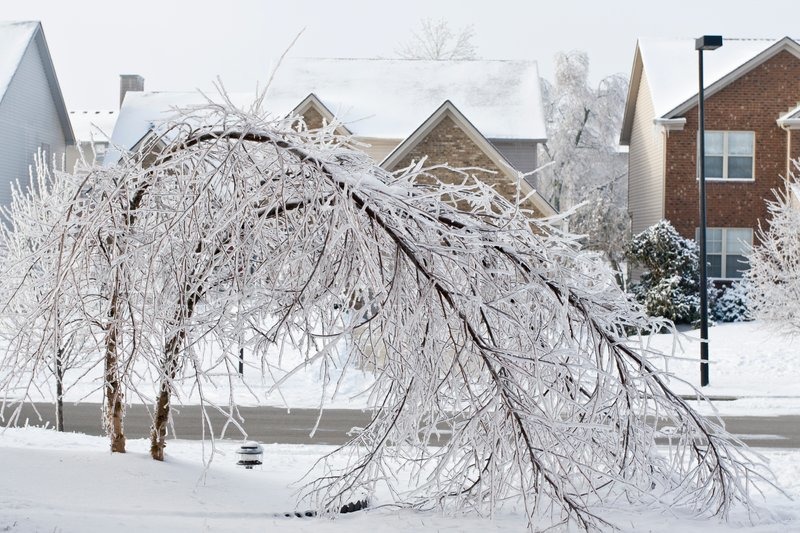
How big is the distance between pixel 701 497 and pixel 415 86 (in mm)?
25688

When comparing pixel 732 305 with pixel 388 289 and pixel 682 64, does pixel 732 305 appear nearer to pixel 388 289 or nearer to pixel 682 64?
pixel 682 64

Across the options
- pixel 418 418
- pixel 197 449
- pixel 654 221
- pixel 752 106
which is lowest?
pixel 197 449

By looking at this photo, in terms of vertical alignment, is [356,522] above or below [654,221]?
below

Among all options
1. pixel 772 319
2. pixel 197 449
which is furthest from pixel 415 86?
pixel 197 449

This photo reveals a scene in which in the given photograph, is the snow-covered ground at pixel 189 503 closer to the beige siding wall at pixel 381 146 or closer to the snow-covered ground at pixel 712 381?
the snow-covered ground at pixel 712 381

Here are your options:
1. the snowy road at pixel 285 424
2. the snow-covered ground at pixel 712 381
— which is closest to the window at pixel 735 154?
the snow-covered ground at pixel 712 381

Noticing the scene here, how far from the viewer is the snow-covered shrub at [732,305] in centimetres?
2788

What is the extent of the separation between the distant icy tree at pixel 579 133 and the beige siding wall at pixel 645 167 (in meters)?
6.41

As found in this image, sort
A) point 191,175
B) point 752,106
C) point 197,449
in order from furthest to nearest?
point 752,106 → point 197,449 → point 191,175

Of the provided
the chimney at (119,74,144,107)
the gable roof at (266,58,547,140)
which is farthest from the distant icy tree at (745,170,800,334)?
the chimney at (119,74,144,107)

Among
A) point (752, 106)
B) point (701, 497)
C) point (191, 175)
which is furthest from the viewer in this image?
point (752, 106)

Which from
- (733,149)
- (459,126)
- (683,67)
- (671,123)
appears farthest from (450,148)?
(683,67)

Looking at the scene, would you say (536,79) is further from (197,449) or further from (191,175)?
(191,175)

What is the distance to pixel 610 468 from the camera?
727 cm
